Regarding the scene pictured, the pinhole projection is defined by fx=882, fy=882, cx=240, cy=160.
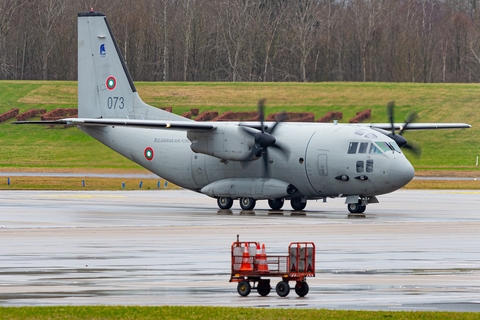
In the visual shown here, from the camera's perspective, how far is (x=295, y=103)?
89.8 metres

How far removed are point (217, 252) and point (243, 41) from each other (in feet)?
262

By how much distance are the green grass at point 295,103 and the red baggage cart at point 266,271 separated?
193ft

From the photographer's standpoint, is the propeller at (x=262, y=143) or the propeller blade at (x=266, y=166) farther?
the propeller blade at (x=266, y=166)

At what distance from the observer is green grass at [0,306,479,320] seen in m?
13.8

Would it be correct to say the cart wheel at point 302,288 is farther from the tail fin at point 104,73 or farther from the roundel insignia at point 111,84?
the roundel insignia at point 111,84

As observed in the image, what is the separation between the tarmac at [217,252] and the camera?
15.8m

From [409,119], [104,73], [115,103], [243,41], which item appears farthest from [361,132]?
[243,41]

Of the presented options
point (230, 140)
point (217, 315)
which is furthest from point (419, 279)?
point (230, 140)

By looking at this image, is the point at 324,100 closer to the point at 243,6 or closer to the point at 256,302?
the point at 243,6

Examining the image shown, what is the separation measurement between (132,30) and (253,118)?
26841mm

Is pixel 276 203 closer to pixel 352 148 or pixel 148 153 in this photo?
pixel 352 148

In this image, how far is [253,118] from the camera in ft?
274

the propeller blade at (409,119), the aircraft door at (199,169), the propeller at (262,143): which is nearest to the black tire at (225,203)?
the aircraft door at (199,169)

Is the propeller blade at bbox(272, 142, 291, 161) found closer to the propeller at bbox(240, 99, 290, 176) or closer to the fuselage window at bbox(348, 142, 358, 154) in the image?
the propeller at bbox(240, 99, 290, 176)
